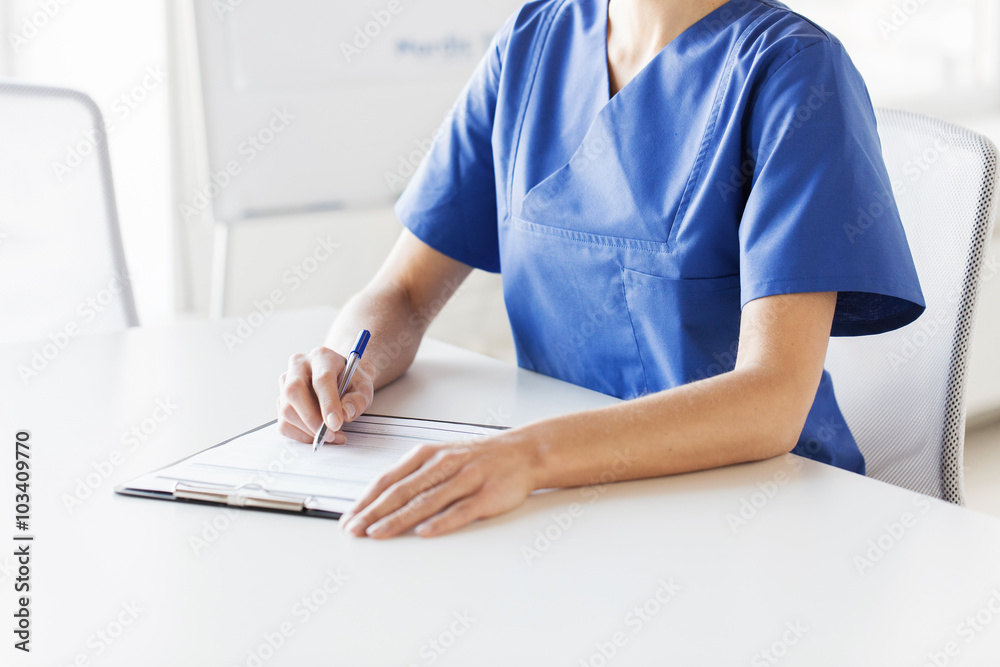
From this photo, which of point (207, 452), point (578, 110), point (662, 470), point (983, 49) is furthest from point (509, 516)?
point (983, 49)

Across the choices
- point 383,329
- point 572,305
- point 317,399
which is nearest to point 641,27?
point 572,305

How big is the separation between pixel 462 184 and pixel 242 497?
2.00 ft

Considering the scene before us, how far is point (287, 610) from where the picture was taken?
57 centimetres

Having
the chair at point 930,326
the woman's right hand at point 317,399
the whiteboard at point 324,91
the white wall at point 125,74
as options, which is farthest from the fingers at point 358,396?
the white wall at point 125,74

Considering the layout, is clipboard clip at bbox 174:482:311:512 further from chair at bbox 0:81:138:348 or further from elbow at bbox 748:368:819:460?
chair at bbox 0:81:138:348

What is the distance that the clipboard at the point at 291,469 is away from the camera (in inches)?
27.5

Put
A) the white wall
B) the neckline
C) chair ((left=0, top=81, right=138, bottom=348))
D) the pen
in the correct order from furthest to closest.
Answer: the white wall → chair ((left=0, top=81, right=138, bottom=348)) → the neckline → the pen

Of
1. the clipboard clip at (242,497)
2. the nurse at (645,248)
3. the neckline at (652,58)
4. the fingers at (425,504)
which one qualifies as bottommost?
the clipboard clip at (242,497)

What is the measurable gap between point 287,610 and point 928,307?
0.80 meters

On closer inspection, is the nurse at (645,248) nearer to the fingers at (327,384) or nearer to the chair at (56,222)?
the fingers at (327,384)

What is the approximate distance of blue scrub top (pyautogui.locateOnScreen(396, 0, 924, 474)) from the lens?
84 cm

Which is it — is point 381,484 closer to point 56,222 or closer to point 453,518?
point 453,518

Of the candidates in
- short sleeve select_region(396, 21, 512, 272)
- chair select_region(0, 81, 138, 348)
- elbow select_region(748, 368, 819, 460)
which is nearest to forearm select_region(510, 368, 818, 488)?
elbow select_region(748, 368, 819, 460)

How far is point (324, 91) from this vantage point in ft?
6.61
